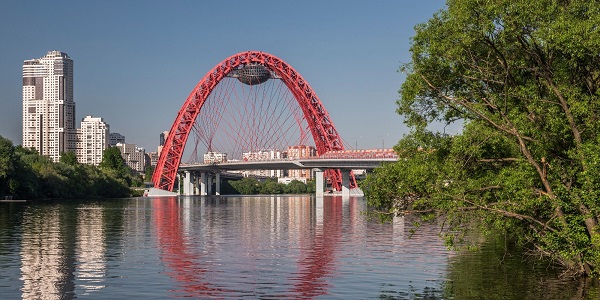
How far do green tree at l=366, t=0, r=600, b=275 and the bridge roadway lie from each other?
67213 mm

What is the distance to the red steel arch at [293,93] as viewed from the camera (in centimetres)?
11419

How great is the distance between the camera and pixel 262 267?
2347 cm

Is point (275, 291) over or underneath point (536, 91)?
underneath

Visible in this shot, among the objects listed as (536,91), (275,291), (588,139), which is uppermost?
(536,91)

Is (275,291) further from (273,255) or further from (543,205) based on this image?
(273,255)

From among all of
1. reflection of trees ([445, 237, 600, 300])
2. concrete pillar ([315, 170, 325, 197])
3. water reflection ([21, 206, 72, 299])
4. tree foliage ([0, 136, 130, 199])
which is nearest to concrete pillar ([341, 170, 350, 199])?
concrete pillar ([315, 170, 325, 197])

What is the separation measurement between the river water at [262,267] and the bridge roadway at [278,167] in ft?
186

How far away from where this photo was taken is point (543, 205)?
18.7 meters

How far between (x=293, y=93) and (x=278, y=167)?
1074 centimetres

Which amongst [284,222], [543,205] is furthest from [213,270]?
[284,222]

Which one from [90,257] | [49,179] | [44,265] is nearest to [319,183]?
[49,179]

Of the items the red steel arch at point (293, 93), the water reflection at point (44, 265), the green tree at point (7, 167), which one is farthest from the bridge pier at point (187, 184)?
the water reflection at point (44, 265)

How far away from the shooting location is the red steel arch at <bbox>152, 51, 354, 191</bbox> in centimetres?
11419

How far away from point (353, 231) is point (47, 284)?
21473 mm
